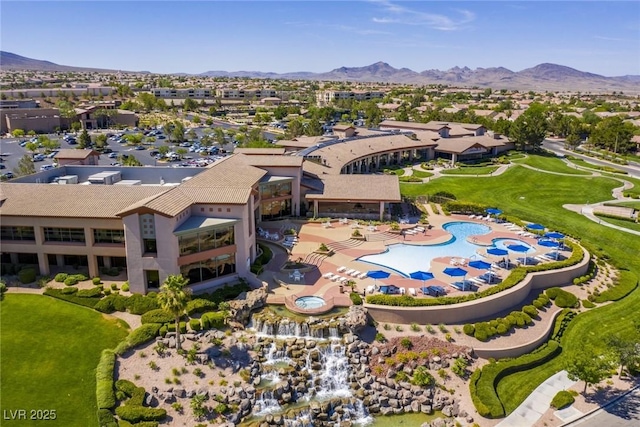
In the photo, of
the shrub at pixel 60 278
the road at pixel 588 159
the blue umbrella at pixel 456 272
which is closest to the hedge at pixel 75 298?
the shrub at pixel 60 278

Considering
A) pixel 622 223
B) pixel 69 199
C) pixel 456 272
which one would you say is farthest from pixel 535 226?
pixel 69 199

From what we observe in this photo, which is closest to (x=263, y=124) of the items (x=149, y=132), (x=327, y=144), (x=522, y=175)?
(x=149, y=132)

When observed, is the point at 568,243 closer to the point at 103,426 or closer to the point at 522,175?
the point at 522,175

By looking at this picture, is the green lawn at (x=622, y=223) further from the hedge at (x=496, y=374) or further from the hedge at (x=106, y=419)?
the hedge at (x=106, y=419)

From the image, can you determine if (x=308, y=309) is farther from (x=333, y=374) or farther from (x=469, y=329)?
(x=469, y=329)

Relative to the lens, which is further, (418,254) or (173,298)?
(418,254)

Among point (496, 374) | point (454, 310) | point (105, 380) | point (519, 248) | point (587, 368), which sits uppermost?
point (519, 248)
